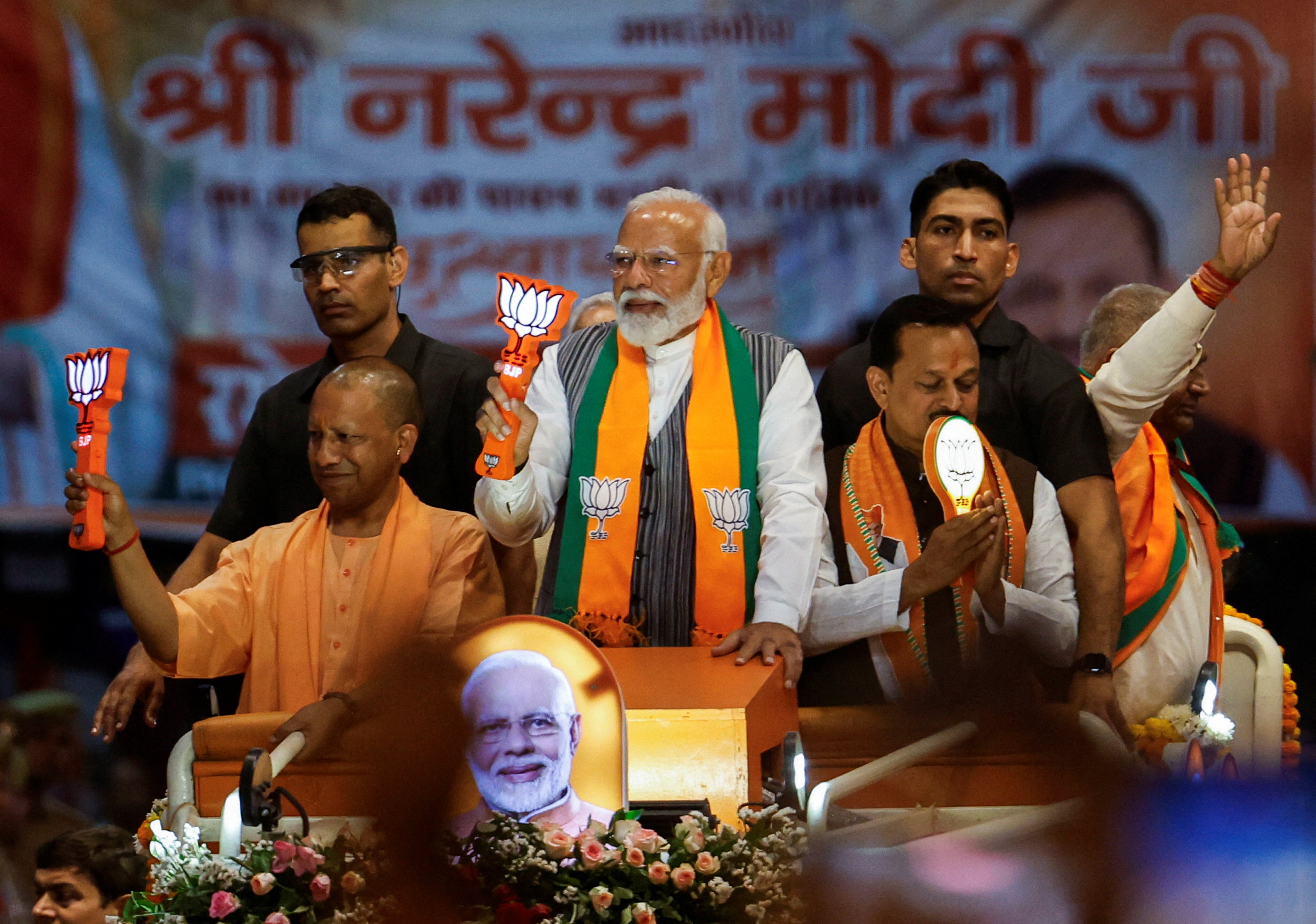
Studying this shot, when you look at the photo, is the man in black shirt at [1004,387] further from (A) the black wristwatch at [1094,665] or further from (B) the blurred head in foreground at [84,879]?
(B) the blurred head in foreground at [84,879]

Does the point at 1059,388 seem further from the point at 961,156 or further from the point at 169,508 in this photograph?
the point at 169,508

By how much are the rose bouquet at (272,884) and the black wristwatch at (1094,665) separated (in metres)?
1.76

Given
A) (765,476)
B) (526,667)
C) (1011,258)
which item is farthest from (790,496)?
(526,667)

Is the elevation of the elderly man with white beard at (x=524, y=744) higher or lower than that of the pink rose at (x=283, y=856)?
higher

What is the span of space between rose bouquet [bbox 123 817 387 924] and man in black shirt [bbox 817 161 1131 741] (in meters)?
1.85

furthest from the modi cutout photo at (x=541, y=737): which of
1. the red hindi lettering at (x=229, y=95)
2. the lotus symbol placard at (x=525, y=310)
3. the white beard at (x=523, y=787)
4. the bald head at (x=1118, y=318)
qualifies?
the red hindi lettering at (x=229, y=95)

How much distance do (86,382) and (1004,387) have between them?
2.15m

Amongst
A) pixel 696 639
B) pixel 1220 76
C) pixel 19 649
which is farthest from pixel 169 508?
pixel 1220 76

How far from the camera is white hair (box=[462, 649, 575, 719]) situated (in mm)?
2758

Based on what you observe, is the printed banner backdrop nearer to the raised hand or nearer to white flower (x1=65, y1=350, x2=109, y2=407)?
the raised hand

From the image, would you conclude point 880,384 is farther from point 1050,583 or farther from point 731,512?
point 1050,583

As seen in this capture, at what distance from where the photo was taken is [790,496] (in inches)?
155

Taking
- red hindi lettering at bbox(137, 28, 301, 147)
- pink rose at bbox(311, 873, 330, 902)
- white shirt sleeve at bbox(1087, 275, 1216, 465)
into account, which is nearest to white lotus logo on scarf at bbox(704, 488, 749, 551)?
white shirt sleeve at bbox(1087, 275, 1216, 465)

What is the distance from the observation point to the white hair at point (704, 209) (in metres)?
4.15
